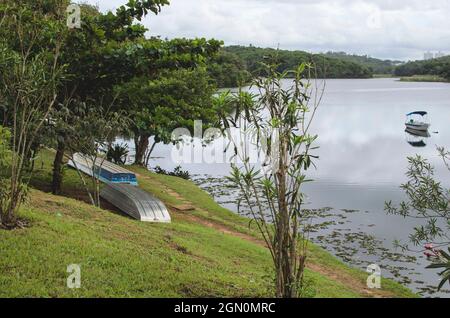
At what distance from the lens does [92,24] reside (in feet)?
45.6

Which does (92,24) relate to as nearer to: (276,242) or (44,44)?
(44,44)

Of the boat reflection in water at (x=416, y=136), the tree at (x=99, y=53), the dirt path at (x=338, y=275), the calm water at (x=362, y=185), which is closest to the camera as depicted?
the dirt path at (x=338, y=275)

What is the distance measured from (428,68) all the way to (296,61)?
12172cm

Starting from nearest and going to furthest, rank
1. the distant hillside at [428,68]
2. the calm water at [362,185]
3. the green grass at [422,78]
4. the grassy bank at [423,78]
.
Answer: the calm water at [362,185] → the distant hillside at [428,68] → the grassy bank at [423,78] → the green grass at [422,78]

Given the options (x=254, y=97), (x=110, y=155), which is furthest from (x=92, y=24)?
(x=110, y=155)

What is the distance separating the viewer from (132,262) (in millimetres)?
7703

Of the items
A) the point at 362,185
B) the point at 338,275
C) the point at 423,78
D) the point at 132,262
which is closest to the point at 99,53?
the point at 132,262

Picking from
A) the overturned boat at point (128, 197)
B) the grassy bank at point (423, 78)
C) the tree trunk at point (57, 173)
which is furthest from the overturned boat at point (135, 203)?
the grassy bank at point (423, 78)

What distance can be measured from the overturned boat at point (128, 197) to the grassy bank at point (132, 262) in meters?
0.96

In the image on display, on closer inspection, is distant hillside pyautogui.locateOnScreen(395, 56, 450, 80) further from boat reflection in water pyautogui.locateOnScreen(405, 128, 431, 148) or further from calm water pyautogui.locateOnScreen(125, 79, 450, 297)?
boat reflection in water pyautogui.locateOnScreen(405, 128, 431, 148)

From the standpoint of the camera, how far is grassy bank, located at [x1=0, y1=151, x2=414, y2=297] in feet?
21.5

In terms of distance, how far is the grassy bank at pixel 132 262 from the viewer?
21.5 feet

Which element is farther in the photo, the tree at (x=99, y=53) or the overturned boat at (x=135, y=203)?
the overturned boat at (x=135, y=203)

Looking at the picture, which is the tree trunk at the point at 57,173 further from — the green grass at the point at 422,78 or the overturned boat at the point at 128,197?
the green grass at the point at 422,78
